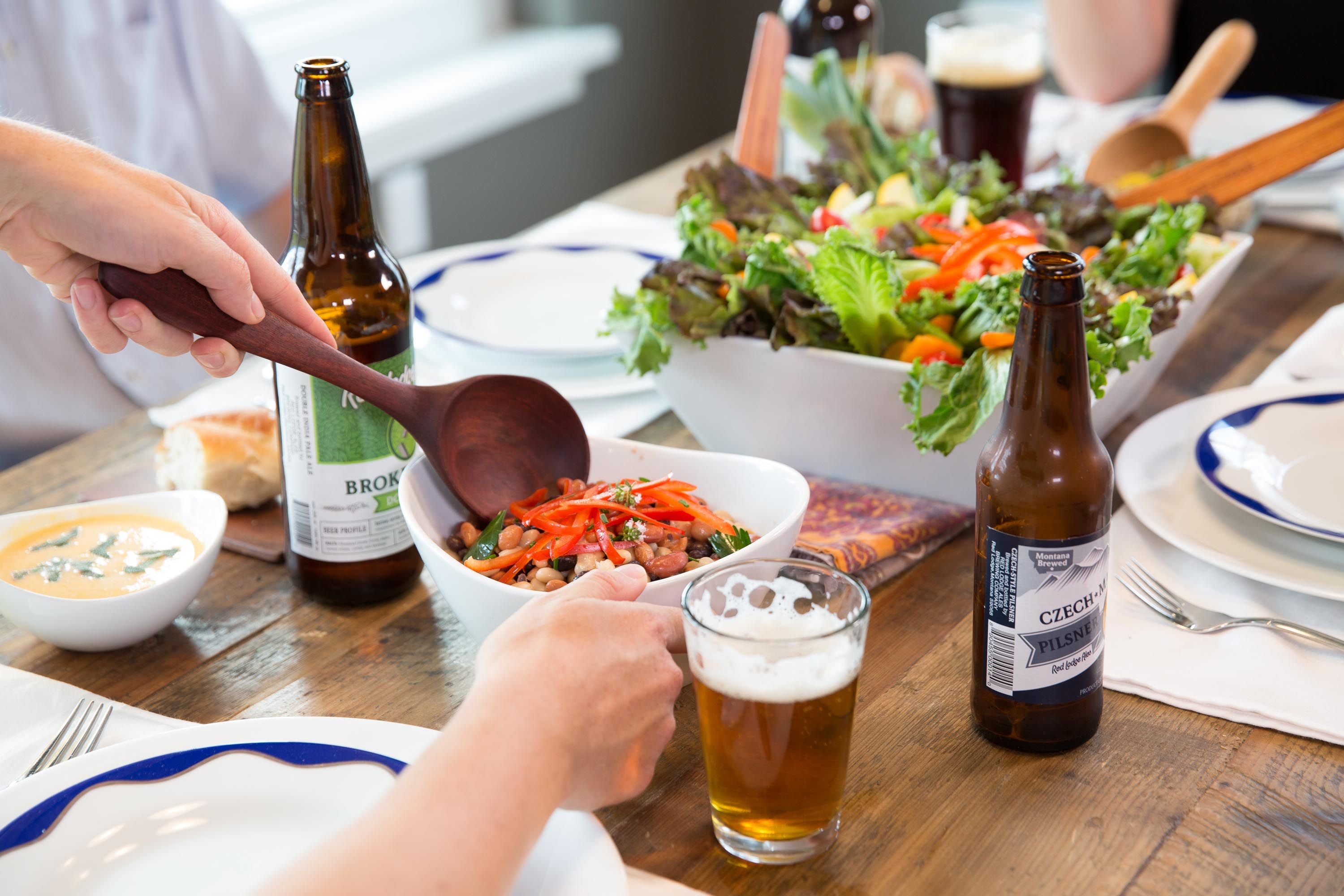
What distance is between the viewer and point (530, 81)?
3.77 metres

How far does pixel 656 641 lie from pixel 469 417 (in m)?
0.32

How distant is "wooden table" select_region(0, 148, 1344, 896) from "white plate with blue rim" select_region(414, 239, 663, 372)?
0.42 metres

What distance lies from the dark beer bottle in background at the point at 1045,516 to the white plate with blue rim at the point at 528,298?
0.71m

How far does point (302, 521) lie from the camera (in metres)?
1.02

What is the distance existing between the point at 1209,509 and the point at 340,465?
2.57 feet

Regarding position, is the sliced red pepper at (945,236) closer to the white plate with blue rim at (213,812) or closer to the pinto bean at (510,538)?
the pinto bean at (510,538)

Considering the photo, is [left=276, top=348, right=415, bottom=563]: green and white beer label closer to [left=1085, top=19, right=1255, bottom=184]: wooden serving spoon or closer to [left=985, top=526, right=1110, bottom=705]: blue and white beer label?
[left=985, top=526, right=1110, bottom=705]: blue and white beer label

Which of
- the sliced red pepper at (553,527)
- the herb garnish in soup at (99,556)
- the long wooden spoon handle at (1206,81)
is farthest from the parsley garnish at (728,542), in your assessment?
the long wooden spoon handle at (1206,81)

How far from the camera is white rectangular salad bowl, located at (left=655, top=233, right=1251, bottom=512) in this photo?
116cm

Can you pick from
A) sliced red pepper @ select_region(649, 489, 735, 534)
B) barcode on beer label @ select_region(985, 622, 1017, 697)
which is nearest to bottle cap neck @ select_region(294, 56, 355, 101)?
sliced red pepper @ select_region(649, 489, 735, 534)

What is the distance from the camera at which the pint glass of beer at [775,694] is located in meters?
0.70

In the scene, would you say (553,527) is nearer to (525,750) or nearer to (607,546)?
(607,546)

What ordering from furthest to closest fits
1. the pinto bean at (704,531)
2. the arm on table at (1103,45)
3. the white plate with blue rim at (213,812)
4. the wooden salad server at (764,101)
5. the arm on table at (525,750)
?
the arm on table at (1103,45) → the wooden salad server at (764,101) → the pinto bean at (704,531) → the white plate with blue rim at (213,812) → the arm on table at (525,750)

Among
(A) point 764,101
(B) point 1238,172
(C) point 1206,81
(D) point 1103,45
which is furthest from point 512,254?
(D) point 1103,45
